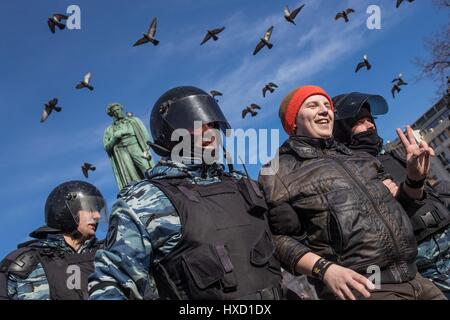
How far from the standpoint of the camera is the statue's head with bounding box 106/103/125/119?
10.3m

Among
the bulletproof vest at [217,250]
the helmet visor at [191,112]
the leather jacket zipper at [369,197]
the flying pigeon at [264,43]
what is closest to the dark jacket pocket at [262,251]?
the bulletproof vest at [217,250]

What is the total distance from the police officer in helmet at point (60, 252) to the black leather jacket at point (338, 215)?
9.43 feet

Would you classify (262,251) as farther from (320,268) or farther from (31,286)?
(31,286)

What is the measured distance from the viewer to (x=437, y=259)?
3.54 metres

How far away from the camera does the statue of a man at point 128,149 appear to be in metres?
9.77

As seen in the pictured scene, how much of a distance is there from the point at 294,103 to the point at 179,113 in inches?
36.1

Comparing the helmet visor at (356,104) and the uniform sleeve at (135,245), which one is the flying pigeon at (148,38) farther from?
the uniform sleeve at (135,245)

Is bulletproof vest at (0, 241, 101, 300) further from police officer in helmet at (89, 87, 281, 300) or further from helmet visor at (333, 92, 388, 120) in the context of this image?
helmet visor at (333, 92, 388, 120)

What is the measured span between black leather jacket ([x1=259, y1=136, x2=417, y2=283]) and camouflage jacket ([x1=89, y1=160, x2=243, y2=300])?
768mm

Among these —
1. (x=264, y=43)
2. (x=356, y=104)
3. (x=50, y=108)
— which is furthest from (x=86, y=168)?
(x=356, y=104)

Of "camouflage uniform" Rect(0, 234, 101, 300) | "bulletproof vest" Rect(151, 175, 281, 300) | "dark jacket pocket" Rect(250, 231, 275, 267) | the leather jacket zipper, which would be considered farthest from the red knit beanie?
"camouflage uniform" Rect(0, 234, 101, 300)

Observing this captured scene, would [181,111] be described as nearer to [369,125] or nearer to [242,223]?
[242,223]
